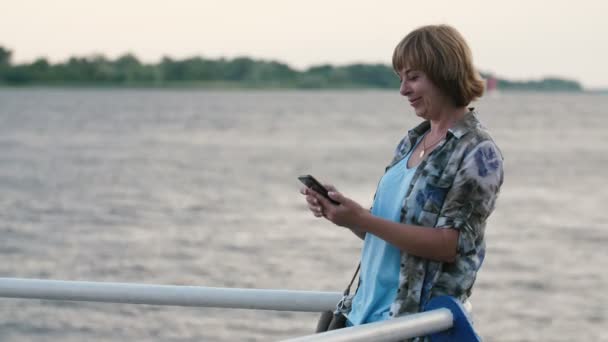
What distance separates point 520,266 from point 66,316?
25.5 ft

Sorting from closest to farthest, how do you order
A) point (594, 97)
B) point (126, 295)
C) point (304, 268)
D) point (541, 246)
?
1. point (126, 295)
2. point (304, 268)
3. point (541, 246)
4. point (594, 97)

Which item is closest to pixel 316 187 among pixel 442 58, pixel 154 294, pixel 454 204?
A: pixel 454 204

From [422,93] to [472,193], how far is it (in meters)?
0.30

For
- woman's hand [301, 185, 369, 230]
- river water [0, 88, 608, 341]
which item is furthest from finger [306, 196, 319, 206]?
river water [0, 88, 608, 341]

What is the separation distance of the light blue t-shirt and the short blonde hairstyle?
24 centimetres

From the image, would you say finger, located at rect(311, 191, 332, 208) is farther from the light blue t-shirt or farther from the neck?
the neck

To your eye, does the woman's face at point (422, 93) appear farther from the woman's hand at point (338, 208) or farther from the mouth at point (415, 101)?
the woman's hand at point (338, 208)

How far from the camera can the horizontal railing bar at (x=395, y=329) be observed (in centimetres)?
222

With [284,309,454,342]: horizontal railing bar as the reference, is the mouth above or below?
above

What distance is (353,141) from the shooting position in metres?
61.7

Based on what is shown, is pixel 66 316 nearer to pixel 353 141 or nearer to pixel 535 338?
pixel 535 338

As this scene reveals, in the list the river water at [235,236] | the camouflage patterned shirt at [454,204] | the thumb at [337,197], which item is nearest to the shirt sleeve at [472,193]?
the camouflage patterned shirt at [454,204]

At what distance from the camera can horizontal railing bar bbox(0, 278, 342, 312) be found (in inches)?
107

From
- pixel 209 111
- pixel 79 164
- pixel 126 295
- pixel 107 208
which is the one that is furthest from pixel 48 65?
pixel 126 295
